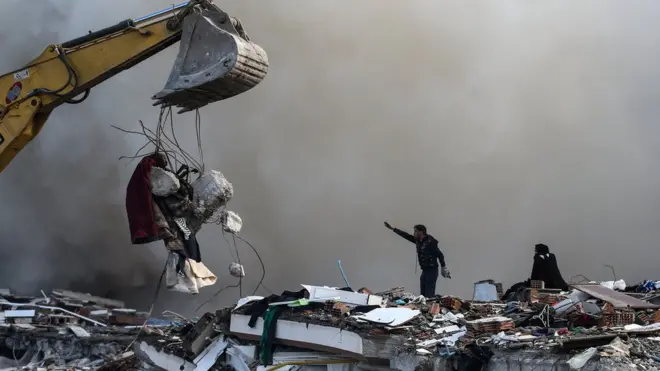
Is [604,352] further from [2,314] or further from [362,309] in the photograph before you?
[2,314]

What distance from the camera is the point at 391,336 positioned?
675 cm

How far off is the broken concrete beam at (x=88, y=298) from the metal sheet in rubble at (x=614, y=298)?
304 inches

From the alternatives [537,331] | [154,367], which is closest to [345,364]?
[537,331]

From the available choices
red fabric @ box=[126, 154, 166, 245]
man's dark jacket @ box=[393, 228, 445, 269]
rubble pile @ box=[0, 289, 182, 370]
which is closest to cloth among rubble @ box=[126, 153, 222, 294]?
red fabric @ box=[126, 154, 166, 245]

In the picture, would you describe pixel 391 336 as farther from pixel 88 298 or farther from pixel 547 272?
pixel 88 298

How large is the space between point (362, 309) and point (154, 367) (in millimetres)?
2468

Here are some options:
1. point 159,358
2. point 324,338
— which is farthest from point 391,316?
point 159,358

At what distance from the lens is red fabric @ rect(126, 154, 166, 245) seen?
6.86 meters

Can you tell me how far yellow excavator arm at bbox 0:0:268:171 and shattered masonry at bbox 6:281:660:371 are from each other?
Result: 88.5 inches

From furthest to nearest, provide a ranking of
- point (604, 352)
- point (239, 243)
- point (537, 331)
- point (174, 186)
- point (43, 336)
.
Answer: point (239, 243), point (43, 336), point (174, 186), point (537, 331), point (604, 352)

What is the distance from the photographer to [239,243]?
15375mm

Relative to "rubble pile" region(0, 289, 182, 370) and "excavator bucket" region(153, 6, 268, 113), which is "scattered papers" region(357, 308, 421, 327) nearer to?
"excavator bucket" region(153, 6, 268, 113)

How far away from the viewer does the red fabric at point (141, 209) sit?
22.5ft

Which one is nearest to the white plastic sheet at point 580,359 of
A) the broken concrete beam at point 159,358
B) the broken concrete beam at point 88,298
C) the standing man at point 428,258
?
the broken concrete beam at point 159,358
